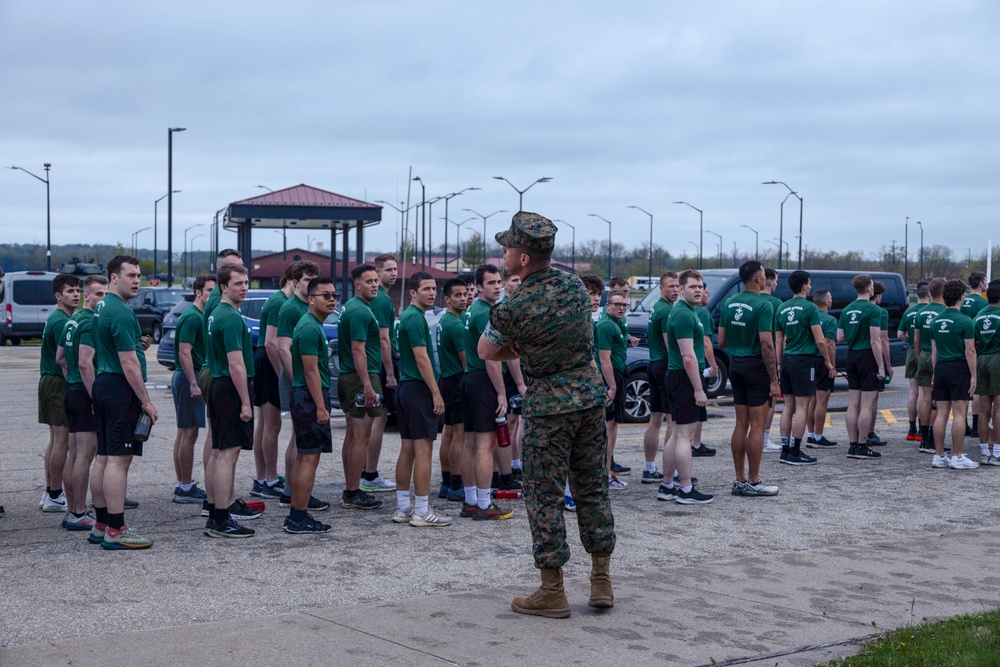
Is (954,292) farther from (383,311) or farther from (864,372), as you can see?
(383,311)

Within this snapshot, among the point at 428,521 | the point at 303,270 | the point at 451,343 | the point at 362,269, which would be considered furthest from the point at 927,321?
the point at 303,270

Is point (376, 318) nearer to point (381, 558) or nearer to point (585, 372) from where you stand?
point (381, 558)

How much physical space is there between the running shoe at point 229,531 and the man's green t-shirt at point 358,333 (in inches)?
64.2

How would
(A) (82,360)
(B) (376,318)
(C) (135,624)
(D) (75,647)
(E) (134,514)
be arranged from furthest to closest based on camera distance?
1. (B) (376,318)
2. (E) (134,514)
3. (A) (82,360)
4. (C) (135,624)
5. (D) (75,647)

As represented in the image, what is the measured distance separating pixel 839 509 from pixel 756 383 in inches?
49.1

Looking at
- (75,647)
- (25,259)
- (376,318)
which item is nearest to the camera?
(75,647)

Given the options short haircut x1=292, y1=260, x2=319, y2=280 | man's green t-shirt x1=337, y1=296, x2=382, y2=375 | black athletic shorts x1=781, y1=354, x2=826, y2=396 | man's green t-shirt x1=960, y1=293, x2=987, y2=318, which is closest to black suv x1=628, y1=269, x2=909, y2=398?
man's green t-shirt x1=960, y1=293, x2=987, y2=318

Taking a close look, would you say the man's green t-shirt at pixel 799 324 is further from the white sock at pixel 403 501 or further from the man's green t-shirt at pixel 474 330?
the white sock at pixel 403 501

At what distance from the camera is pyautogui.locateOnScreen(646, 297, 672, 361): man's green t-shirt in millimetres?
9672

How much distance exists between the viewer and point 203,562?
683 centimetres

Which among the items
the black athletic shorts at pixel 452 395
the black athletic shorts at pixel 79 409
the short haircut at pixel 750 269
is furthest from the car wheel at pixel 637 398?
the black athletic shorts at pixel 79 409

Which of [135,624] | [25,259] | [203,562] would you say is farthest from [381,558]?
[25,259]

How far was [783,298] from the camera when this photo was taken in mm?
18391

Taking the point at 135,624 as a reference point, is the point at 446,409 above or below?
above
